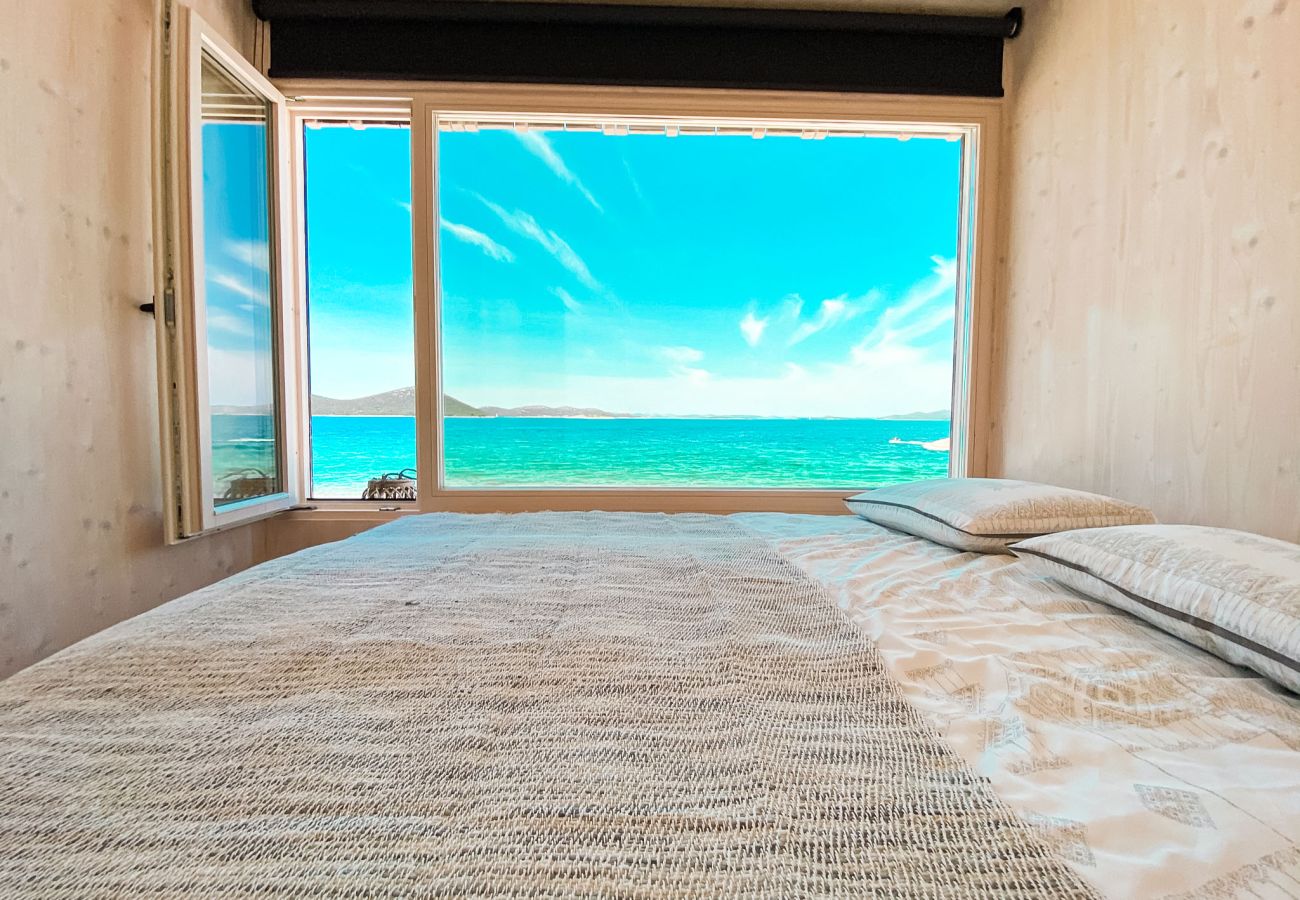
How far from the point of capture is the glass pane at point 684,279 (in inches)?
460

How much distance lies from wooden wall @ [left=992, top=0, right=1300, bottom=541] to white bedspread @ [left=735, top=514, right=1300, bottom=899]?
32.1 inches

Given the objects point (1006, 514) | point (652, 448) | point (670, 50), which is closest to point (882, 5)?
point (670, 50)

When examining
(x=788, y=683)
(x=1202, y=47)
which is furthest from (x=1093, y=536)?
(x=1202, y=47)

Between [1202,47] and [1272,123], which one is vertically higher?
[1202,47]

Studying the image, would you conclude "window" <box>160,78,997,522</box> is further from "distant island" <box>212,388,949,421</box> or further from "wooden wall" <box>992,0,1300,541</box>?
"wooden wall" <box>992,0,1300,541</box>

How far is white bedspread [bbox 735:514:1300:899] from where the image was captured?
17.1 inches

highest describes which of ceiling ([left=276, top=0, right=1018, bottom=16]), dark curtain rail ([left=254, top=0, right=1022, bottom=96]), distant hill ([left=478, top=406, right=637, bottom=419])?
ceiling ([left=276, top=0, right=1018, bottom=16])

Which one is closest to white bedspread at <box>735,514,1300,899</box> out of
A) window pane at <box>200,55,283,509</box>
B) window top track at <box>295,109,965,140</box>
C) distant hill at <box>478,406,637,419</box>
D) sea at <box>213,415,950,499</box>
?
window top track at <box>295,109,965,140</box>

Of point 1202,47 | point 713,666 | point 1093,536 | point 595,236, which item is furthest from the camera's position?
point 595,236

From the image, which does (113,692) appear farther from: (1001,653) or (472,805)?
(1001,653)

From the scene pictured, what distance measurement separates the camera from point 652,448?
44.5 ft

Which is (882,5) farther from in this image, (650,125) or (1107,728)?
(1107,728)

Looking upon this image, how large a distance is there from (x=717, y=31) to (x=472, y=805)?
287 centimetres

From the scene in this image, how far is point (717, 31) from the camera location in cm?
241
